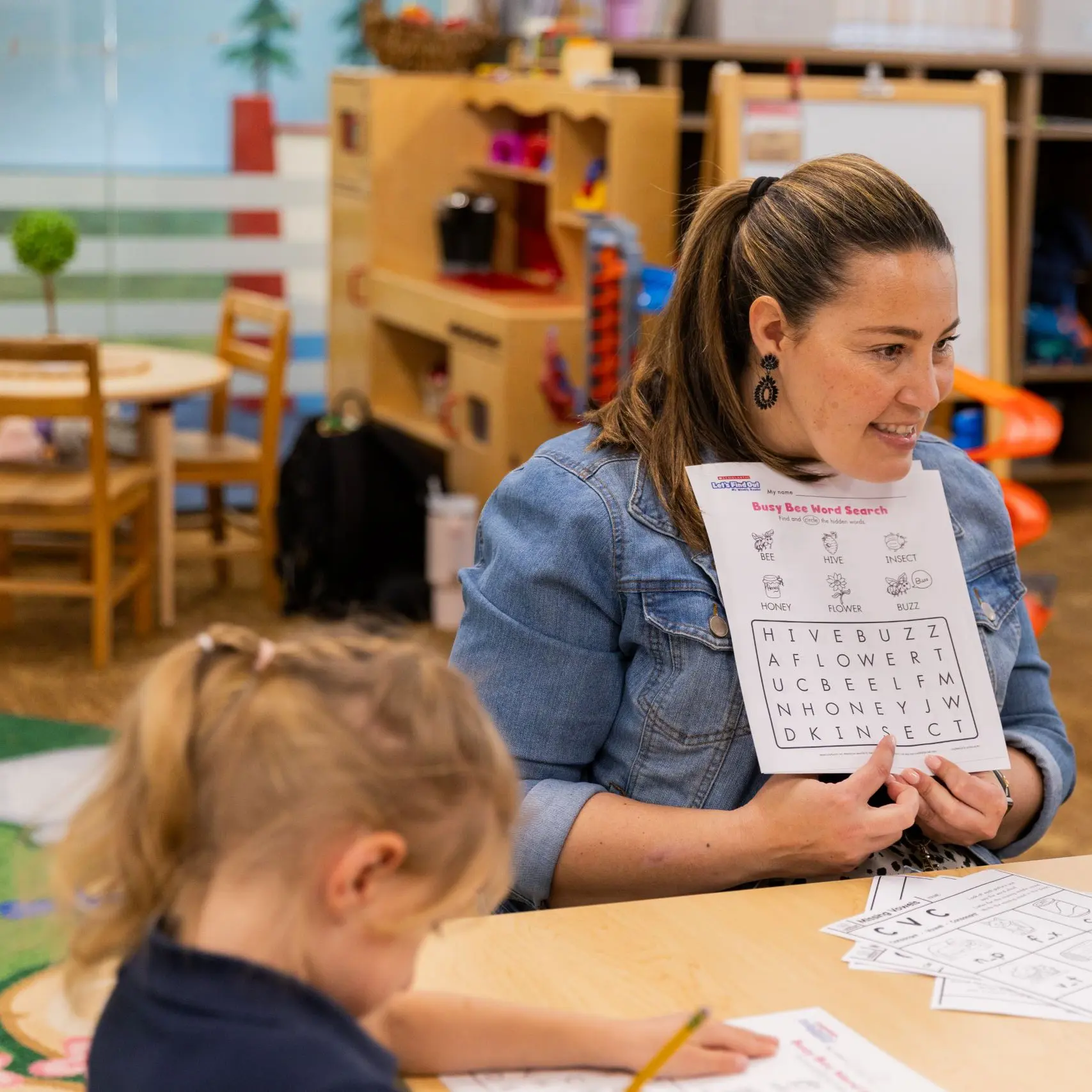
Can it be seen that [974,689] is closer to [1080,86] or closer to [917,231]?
[917,231]

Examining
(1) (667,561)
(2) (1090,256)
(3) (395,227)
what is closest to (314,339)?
(3) (395,227)

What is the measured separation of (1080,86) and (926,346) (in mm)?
5012

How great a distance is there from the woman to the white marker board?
87.4 inches

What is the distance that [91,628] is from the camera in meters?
4.35

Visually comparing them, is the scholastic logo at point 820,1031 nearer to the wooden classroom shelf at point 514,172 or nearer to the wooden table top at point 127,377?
the wooden table top at point 127,377

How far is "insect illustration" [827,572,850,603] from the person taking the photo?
4.48 ft

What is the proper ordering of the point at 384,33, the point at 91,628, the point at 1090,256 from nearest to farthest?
the point at 91,628
the point at 384,33
the point at 1090,256

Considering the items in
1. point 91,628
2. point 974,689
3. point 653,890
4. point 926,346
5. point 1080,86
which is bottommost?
point 91,628

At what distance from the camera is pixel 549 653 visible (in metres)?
1.35

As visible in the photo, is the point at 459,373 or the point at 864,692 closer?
the point at 864,692

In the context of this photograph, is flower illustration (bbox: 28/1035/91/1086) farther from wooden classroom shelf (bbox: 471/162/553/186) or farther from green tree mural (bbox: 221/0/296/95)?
green tree mural (bbox: 221/0/296/95)

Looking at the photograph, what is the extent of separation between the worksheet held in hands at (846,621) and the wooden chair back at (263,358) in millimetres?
3201

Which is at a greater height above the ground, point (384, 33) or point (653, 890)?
→ point (384, 33)

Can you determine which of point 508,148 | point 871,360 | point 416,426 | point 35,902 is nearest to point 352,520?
point 416,426
